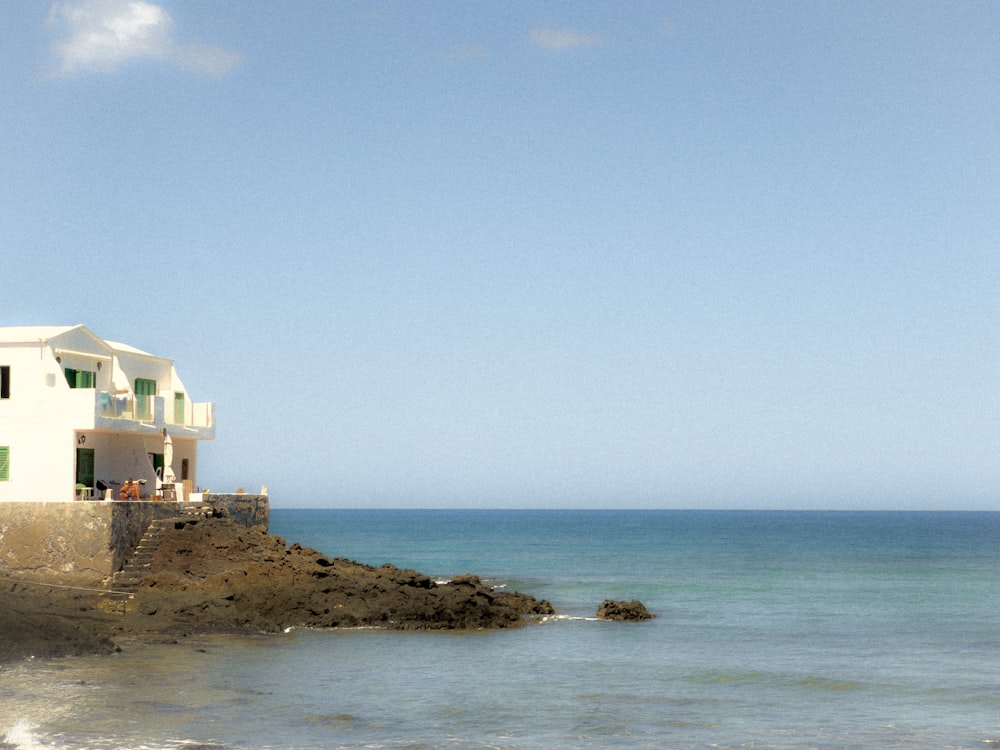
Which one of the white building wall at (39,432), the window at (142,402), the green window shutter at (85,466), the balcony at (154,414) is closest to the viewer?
the white building wall at (39,432)

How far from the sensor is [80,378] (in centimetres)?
3759

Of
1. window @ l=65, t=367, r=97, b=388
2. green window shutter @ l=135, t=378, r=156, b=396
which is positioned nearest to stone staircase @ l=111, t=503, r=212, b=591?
window @ l=65, t=367, r=97, b=388

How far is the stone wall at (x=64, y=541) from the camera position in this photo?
33.8 m

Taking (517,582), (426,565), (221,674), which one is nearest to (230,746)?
(221,674)

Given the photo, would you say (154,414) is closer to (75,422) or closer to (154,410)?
(154,410)

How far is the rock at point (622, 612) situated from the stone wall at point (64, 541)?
591 inches

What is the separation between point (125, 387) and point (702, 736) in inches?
962

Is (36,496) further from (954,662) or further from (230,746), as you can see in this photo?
(954,662)

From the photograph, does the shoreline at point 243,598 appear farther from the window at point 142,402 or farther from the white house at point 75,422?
the window at point 142,402

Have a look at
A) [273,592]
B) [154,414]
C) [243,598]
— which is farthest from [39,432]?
[273,592]

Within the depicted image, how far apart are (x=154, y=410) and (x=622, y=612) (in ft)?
52.9

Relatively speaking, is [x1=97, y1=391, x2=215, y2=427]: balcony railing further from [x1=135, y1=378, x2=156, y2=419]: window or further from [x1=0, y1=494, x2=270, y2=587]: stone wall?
[x1=0, y1=494, x2=270, y2=587]: stone wall

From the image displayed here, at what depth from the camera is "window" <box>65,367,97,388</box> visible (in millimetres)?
37094

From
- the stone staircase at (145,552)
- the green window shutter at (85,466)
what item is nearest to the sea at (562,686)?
the stone staircase at (145,552)
